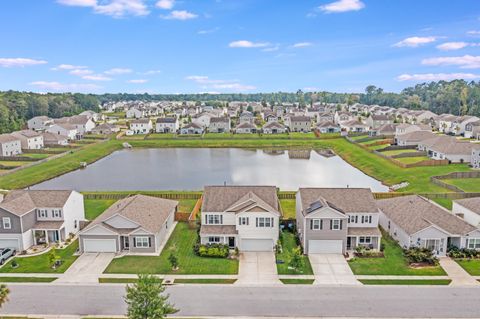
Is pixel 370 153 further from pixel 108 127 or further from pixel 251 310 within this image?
pixel 108 127

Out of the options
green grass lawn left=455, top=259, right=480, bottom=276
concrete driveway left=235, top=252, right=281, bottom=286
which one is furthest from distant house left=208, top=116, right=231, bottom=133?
green grass lawn left=455, top=259, right=480, bottom=276

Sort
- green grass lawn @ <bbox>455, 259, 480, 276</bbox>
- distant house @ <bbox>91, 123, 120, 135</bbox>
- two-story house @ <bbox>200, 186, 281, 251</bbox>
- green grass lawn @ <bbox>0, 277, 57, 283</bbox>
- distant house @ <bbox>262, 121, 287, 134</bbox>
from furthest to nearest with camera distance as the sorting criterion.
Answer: distant house @ <bbox>91, 123, 120, 135</bbox>, distant house @ <bbox>262, 121, 287, 134</bbox>, two-story house @ <bbox>200, 186, 281, 251</bbox>, green grass lawn @ <bbox>455, 259, 480, 276</bbox>, green grass lawn @ <bbox>0, 277, 57, 283</bbox>

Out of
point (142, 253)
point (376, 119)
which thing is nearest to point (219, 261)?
point (142, 253)

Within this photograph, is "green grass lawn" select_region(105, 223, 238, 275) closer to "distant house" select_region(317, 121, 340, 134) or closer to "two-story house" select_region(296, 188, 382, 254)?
"two-story house" select_region(296, 188, 382, 254)

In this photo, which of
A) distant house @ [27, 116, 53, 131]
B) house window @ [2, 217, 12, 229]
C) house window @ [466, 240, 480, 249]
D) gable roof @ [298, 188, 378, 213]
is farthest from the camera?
distant house @ [27, 116, 53, 131]

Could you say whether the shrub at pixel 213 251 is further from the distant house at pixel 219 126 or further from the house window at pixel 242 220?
the distant house at pixel 219 126

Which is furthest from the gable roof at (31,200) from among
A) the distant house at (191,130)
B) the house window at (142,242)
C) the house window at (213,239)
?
the distant house at (191,130)
